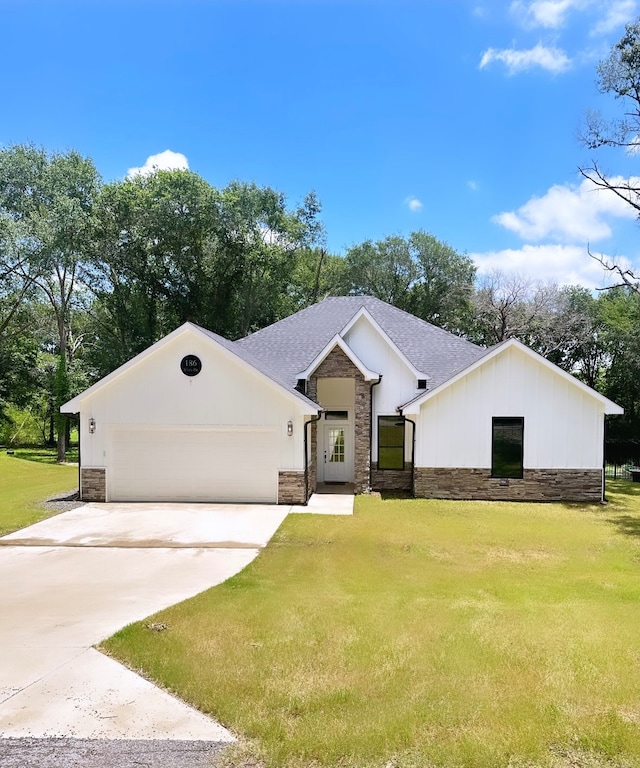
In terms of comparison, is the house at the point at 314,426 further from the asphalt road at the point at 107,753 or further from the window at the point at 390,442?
the asphalt road at the point at 107,753

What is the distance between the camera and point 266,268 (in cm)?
3116

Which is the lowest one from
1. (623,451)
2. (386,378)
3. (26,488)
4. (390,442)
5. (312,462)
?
(623,451)

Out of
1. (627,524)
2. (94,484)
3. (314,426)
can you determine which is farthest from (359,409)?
(94,484)

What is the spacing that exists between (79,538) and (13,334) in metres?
29.8

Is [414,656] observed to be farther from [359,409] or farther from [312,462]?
[312,462]

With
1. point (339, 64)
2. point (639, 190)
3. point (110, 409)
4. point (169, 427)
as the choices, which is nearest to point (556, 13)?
point (339, 64)

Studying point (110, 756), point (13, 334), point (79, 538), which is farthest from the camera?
point (13, 334)

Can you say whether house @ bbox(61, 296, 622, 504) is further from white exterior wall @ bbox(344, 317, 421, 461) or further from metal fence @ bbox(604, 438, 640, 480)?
metal fence @ bbox(604, 438, 640, 480)

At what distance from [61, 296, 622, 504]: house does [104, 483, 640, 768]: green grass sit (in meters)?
5.27

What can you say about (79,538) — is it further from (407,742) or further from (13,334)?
(13,334)

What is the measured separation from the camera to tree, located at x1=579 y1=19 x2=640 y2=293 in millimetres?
17516

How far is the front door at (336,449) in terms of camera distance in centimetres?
1786

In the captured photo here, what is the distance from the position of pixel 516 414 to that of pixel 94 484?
12.4 meters

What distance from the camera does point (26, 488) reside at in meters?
17.1
